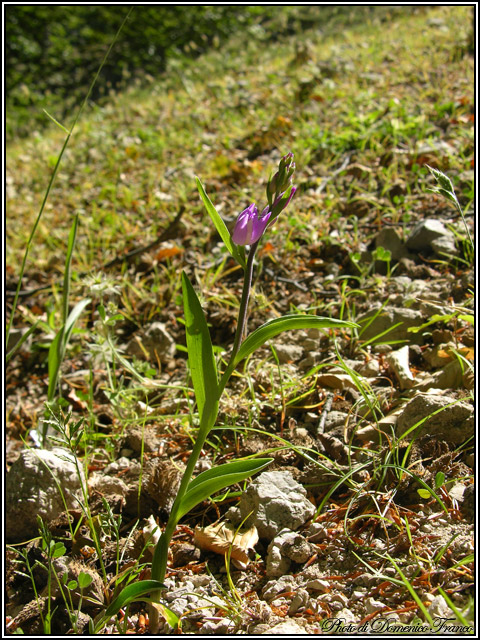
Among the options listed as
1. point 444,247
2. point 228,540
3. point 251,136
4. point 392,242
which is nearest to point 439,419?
point 228,540

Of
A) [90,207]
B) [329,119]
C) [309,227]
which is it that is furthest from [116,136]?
[309,227]

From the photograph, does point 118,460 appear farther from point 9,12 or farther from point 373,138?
point 9,12

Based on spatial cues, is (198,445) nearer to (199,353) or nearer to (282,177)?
(199,353)

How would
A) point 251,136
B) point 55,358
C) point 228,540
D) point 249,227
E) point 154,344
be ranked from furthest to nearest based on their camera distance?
point 251,136
point 154,344
point 55,358
point 228,540
point 249,227

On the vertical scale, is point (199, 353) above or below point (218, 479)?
above

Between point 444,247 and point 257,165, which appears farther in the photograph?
point 257,165

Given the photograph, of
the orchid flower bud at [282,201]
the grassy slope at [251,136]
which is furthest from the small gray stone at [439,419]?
the grassy slope at [251,136]
